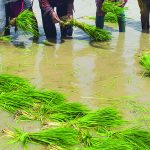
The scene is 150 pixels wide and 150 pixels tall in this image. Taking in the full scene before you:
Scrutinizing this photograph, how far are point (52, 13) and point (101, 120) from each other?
9.81 ft

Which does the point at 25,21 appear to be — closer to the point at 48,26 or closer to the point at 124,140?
the point at 48,26

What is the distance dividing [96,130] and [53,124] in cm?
36

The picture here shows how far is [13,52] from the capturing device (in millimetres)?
5418

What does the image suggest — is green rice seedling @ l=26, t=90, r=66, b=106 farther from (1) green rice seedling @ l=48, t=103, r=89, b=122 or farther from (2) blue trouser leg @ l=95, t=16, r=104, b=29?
(2) blue trouser leg @ l=95, t=16, r=104, b=29

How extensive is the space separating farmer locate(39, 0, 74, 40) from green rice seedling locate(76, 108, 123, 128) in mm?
2864

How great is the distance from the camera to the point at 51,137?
2.87m

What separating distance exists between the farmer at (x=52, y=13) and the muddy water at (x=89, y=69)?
218 mm

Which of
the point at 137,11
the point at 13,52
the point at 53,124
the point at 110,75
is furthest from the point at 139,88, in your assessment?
the point at 137,11

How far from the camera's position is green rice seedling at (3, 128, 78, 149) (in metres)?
2.85

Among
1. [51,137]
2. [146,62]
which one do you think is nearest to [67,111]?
[51,137]

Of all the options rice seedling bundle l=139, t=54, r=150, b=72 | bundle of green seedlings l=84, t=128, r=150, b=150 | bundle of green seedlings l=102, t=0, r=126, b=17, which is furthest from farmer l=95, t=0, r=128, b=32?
bundle of green seedlings l=84, t=128, r=150, b=150

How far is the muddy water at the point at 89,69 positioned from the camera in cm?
373

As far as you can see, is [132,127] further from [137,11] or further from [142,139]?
[137,11]

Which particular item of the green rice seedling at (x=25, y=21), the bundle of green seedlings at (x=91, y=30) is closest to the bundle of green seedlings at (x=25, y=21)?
the green rice seedling at (x=25, y=21)
